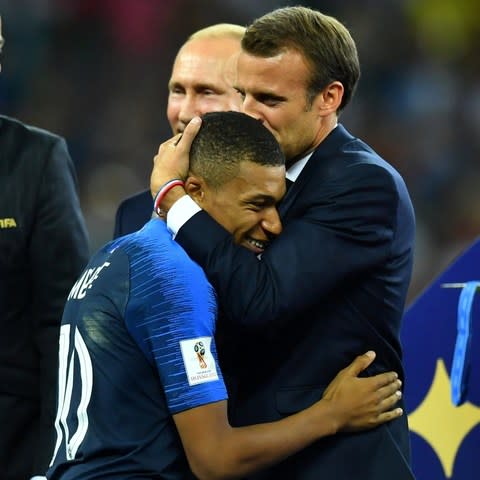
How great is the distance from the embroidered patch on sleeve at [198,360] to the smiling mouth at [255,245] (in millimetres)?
293

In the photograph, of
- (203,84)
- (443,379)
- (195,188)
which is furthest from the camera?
(203,84)

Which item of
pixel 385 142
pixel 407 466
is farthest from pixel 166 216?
pixel 385 142

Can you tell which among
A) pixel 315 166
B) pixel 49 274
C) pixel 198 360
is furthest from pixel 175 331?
pixel 49 274

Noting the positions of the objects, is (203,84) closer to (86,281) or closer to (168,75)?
(86,281)

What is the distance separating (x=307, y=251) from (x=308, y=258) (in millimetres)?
17

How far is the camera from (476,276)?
376 cm

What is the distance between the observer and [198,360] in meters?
2.63

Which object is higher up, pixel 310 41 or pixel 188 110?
pixel 310 41

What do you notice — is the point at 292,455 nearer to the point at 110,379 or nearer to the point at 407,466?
the point at 407,466

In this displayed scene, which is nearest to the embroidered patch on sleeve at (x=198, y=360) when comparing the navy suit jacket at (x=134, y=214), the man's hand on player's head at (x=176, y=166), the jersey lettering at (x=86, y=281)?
the jersey lettering at (x=86, y=281)

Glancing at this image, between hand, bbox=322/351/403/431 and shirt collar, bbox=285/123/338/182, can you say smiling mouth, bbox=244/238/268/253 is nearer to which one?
shirt collar, bbox=285/123/338/182

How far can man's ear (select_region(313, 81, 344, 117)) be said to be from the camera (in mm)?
3027

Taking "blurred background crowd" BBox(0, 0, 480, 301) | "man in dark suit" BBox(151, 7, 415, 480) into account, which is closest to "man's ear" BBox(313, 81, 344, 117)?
"man in dark suit" BBox(151, 7, 415, 480)

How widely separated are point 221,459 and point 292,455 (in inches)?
12.5
